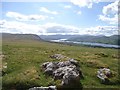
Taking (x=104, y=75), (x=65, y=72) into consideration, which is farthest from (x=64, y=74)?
(x=104, y=75)

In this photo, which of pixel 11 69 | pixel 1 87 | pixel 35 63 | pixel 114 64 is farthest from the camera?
pixel 114 64

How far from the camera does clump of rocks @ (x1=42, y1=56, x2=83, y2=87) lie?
37.9 m

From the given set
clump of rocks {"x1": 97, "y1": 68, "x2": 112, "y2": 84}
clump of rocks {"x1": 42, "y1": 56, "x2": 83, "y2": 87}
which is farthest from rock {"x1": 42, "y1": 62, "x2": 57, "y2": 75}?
clump of rocks {"x1": 97, "y1": 68, "x2": 112, "y2": 84}

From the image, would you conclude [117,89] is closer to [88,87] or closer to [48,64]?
[88,87]

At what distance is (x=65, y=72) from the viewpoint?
39.4 m

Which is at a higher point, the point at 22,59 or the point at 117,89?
the point at 22,59

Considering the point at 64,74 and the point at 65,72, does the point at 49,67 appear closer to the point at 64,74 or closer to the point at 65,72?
the point at 65,72

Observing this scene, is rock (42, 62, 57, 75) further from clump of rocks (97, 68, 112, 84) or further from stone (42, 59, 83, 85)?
clump of rocks (97, 68, 112, 84)

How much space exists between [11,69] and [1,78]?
14.7ft

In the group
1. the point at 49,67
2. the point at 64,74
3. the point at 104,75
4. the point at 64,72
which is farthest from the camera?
the point at 104,75

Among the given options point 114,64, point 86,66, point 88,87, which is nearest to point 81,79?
point 88,87

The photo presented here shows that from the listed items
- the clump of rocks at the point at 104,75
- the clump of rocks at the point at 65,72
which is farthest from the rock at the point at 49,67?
the clump of rocks at the point at 104,75

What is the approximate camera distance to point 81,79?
40.5m

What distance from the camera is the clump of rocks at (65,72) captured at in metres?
37.9
